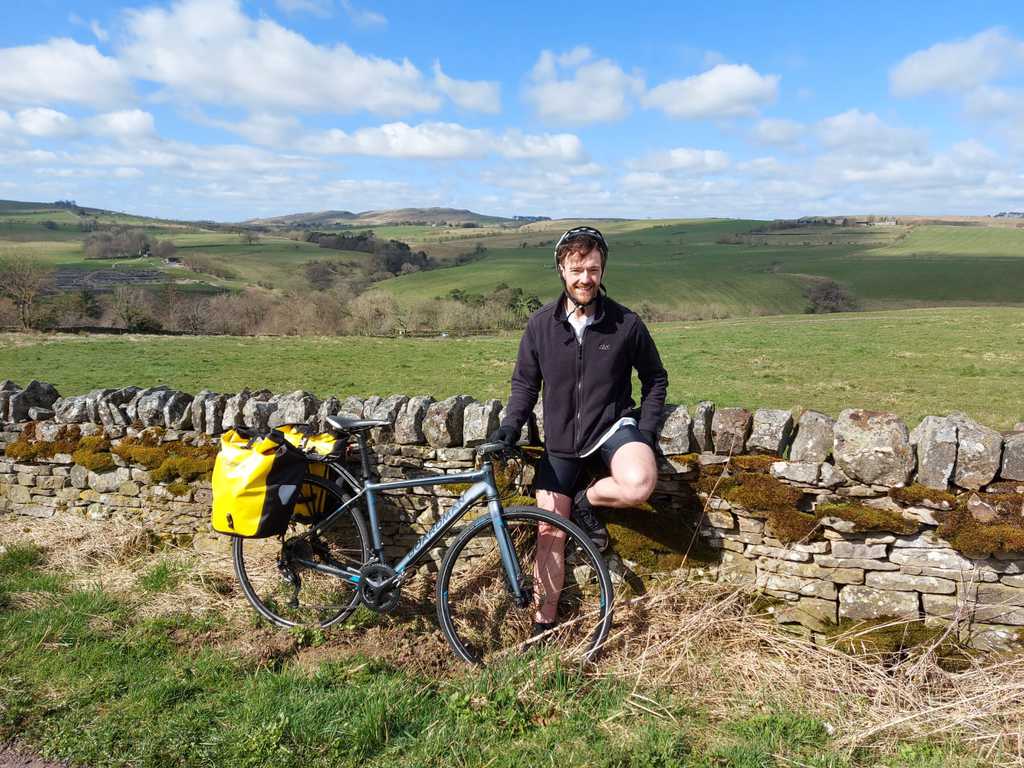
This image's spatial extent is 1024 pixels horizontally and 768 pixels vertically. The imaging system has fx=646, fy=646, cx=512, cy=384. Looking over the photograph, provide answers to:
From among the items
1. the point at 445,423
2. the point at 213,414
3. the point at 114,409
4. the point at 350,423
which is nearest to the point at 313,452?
the point at 350,423

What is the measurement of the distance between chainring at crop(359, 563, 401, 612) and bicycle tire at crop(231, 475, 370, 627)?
106 mm

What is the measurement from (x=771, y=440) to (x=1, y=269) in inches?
2284

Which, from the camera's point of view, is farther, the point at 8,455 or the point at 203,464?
the point at 8,455

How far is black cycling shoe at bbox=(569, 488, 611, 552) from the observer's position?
13.1 feet

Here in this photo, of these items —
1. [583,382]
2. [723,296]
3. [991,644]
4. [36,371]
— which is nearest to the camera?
[991,644]

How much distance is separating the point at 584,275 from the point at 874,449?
1938 millimetres

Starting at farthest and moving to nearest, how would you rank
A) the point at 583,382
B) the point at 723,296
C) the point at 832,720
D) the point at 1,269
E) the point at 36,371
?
the point at 723,296 < the point at 1,269 < the point at 36,371 < the point at 583,382 < the point at 832,720

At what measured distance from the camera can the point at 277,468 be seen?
3926 millimetres

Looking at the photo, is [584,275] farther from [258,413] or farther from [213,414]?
[213,414]

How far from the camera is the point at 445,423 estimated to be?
175 inches

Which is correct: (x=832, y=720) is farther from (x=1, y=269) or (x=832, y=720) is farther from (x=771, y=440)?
(x=1, y=269)

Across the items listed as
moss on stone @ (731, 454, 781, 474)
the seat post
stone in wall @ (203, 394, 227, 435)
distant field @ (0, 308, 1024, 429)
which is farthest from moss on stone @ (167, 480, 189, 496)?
distant field @ (0, 308, 1024, 429)

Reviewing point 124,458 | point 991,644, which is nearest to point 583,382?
point 991,644

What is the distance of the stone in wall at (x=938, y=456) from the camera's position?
3594 millimetres
